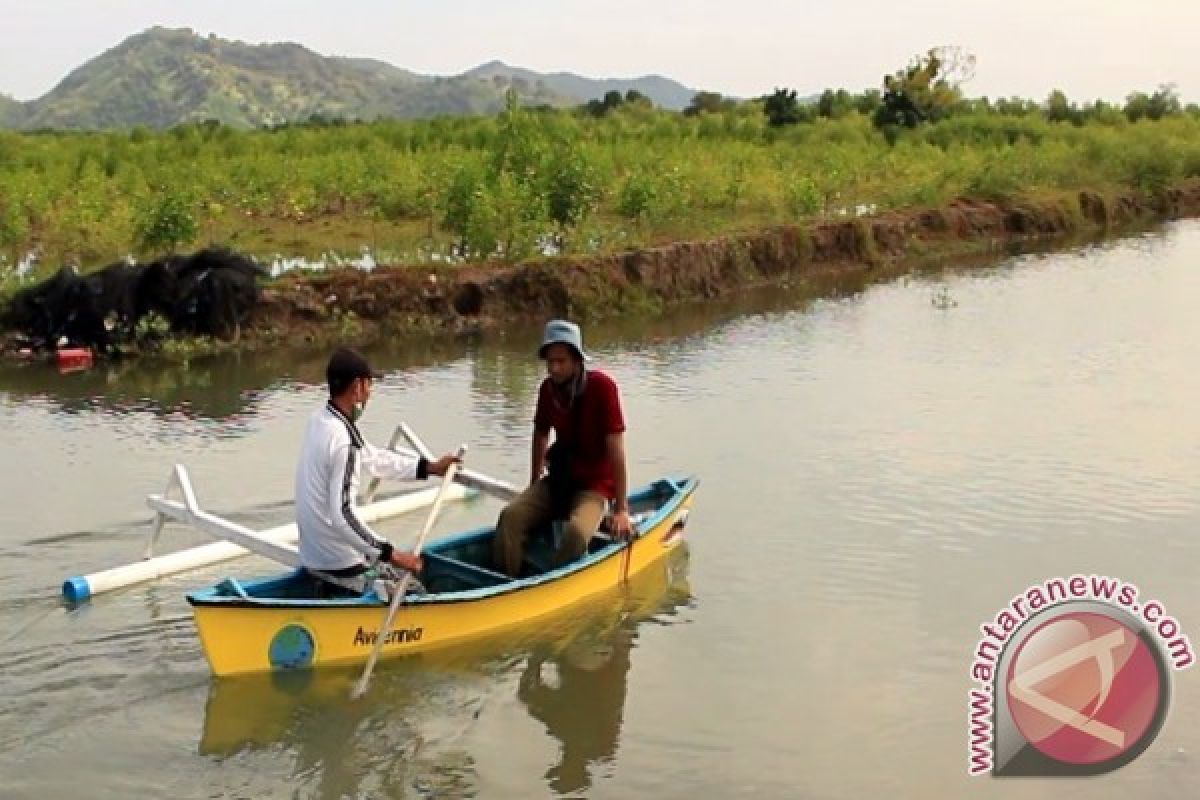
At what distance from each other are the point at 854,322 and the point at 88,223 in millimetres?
9592

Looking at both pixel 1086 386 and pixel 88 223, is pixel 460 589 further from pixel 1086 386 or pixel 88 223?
pixel 88 223

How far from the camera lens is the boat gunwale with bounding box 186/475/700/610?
20.4 ft

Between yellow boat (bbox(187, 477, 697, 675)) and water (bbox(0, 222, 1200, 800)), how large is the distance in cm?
14

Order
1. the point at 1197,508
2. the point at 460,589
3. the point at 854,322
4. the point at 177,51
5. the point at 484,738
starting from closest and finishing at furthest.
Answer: the point at 484,738, the point at 460,589, the point at 1197,508, the point at 854,322, the point at 177,51

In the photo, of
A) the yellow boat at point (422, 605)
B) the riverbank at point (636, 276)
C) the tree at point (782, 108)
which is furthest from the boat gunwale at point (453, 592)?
the tree at point (782, 108)

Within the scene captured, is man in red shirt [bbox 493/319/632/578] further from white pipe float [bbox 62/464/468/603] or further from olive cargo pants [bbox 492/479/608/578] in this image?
white pipe float [bbox 62/464/468/603]

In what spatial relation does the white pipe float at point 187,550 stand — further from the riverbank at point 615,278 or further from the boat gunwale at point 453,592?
the riverbank at point 615,278

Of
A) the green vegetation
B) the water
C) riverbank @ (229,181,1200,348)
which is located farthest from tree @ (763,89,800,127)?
the water

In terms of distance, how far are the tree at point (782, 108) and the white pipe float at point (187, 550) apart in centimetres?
3406

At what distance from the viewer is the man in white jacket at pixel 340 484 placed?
6.23 m

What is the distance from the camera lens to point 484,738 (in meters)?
6.37

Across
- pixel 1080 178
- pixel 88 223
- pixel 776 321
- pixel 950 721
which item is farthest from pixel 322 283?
pixel 1080 178

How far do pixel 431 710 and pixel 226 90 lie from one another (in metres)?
122

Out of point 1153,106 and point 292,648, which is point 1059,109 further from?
point 292,648
